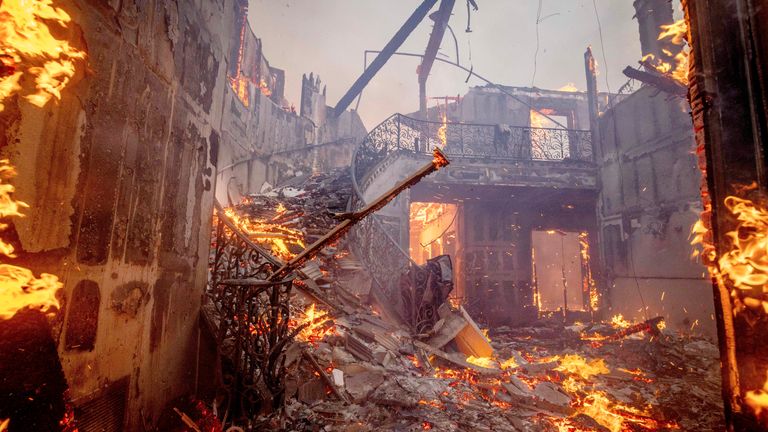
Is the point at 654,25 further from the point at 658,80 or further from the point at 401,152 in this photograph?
the point at 401,152

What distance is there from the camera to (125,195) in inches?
111

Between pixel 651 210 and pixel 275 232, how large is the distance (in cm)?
1201

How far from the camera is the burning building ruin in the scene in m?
2.13

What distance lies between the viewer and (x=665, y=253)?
1078cm

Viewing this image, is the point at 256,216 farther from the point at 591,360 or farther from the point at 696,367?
the point at 696,367

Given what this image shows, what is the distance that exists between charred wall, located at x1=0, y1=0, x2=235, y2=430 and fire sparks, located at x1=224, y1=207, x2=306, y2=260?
186 inches

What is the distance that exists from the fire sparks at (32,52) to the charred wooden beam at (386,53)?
16157mm

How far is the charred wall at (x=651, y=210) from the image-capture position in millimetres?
10031

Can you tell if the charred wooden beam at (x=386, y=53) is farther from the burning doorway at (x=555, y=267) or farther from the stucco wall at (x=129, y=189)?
the burning doorway at (x=555, y=267)

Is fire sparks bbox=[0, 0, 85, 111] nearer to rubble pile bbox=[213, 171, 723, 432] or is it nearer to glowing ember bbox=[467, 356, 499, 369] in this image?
rubble pile bbox=[213, 171, 723, 432]

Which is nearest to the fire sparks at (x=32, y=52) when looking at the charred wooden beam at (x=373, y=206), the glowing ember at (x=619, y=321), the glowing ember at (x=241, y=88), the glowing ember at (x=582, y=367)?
the charred wooden beam at (x=373, y=206)

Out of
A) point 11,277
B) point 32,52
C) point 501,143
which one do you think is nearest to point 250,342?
point 11,277

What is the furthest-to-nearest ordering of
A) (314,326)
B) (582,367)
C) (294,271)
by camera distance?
(582,367), (314,326), (294,271)

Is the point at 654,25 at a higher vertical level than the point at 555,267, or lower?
higher
